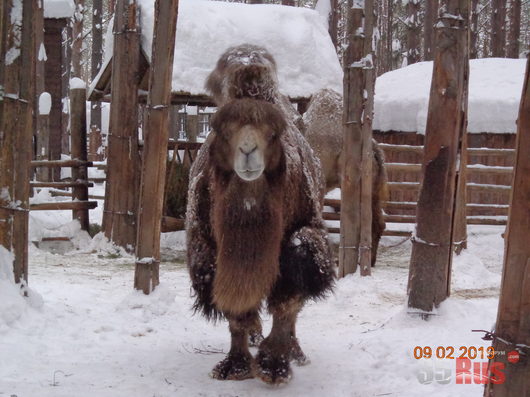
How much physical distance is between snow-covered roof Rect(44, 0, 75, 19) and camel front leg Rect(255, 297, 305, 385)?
10481 millimetres

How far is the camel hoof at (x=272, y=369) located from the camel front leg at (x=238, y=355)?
12 cm

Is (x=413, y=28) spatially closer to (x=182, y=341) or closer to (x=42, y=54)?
(x=42, y=54)

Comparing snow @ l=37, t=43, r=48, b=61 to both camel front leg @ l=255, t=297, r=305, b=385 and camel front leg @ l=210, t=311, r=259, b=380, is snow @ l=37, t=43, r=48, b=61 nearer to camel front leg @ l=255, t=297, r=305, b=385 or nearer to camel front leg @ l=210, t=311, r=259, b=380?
camel front leg @ l=210, t=311, r=259, b=380

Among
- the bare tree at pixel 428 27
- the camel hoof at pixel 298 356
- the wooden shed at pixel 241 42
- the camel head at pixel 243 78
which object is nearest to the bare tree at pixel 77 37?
the bare tree at pixel 428 27

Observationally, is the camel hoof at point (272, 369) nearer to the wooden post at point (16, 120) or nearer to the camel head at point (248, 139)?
the camel head at point (248, 139)

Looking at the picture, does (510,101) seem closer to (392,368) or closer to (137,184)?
(137,184)

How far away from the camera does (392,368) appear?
13.4 ft

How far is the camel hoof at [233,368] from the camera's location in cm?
412

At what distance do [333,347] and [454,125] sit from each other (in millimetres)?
1811

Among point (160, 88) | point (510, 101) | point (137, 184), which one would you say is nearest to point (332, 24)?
point (510, 101)

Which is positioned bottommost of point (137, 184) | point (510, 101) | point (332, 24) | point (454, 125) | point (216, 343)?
point (216, 343)

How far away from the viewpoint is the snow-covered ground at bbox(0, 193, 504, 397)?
3814 millimetres

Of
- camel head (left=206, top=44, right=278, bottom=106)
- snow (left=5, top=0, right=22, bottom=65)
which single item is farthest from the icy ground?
snow (left=5, top=0, right=22, bottom=65)

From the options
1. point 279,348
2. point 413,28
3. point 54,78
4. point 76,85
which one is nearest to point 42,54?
point 54,78
